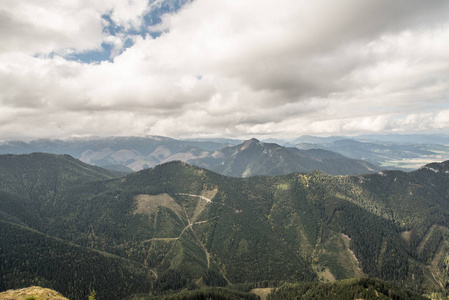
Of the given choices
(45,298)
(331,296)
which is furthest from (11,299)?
(331,296)

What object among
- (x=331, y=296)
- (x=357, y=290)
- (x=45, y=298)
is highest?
(x=45, y=298)

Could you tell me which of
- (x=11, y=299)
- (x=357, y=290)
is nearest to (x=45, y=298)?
(x=11, y=299)

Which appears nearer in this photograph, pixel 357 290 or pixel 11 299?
pixel 11 299

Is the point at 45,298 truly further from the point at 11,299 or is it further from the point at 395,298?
the point at 395,298

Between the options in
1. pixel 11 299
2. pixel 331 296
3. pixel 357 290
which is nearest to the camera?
pixel 11 299

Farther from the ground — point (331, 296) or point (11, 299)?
point (11, 299)

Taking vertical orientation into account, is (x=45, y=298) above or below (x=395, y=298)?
above

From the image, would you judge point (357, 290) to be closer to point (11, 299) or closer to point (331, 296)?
point (331, 296)

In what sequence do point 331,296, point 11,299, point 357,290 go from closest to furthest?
point 11,299
point 357,290
point 331,296
